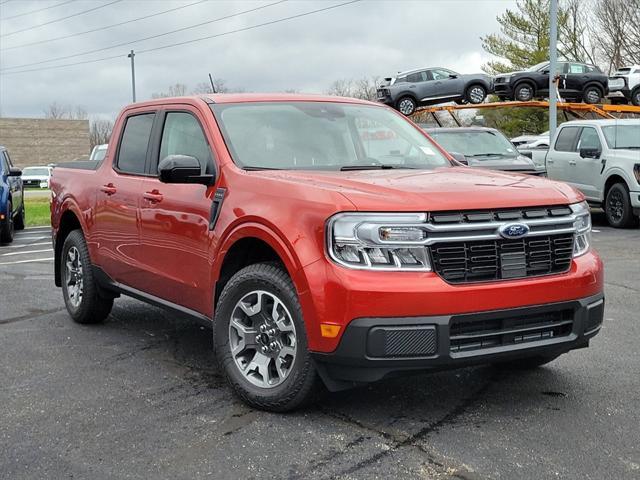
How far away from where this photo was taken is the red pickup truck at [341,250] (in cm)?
384

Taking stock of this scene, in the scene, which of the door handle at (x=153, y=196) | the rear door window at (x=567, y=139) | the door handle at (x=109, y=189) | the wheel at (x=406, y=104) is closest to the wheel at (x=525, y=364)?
the door handle at (x=153, y=196)

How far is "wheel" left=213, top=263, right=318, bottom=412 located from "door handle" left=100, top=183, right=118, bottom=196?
1.88 meters

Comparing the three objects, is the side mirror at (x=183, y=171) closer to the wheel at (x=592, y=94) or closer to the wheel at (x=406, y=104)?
the wheel at (x=406, y=104)

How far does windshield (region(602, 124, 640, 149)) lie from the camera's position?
14.4 metres

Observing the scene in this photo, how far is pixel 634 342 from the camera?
5.84 metres

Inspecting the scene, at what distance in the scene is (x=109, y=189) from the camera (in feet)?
20.0

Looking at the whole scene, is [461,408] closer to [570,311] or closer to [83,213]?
[570,311]

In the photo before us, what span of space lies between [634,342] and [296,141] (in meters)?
2.91

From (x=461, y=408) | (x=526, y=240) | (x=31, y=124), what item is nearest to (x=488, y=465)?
(x=461, y=408)

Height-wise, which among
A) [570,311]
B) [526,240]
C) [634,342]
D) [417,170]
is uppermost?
[417,170]

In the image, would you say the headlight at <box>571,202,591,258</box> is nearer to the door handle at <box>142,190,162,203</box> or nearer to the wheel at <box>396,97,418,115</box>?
the door handle at <box>142,190,162,203</box>

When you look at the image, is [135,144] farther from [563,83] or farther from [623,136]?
[563,83]

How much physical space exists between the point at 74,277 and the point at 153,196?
1.93m

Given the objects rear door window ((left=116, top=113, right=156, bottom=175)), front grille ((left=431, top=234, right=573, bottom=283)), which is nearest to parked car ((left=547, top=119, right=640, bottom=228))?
rear door window ((left=116, top=113, right=156, bottom=175))
